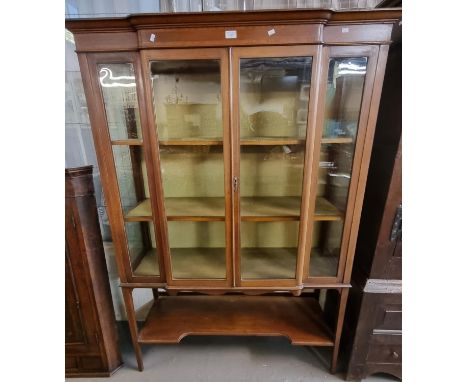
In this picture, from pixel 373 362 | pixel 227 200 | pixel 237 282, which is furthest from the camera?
pixel 373 362

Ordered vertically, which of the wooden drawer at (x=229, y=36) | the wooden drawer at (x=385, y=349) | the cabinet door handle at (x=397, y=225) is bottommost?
the wooden drawer at (x=385, y=349)

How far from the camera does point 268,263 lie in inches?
55.3

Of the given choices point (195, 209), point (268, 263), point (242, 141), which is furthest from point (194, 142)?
point (268, 263)

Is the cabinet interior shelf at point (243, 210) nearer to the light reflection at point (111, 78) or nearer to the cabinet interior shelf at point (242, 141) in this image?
the cabinet interior shelf at point (242, 141)

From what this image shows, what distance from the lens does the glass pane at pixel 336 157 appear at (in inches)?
42.7

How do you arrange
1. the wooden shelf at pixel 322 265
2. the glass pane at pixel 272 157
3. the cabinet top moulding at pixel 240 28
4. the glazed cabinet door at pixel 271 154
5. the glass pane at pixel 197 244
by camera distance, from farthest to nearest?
the glass pane at pixel 197 244 → the wooden shelf at pixel 322 265 → the glass pane at pixel 272 157 → the glazed cabinet door at pixel 271 154 → the cabinet top moulding at pixel 240 28

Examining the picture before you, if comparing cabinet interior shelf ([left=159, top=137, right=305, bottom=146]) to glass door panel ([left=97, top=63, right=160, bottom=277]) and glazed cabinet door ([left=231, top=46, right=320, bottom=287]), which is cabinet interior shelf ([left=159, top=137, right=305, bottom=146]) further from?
glass door panel ([left=97, top=63, right=160, bottom=277])

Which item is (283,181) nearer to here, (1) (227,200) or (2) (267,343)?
(1) (227,200)

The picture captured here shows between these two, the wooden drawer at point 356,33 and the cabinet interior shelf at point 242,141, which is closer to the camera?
the wooden drawer at point 356,33

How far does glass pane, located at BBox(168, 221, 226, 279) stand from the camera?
142 cm

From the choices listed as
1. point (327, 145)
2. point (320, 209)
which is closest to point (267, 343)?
point (320, 209)

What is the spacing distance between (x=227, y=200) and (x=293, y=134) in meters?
0.49

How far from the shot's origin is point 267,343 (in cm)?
170

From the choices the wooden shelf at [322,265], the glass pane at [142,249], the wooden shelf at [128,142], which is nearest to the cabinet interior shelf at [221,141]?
the wooden shelf at [128,142]
